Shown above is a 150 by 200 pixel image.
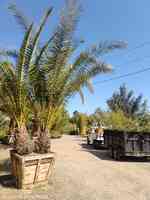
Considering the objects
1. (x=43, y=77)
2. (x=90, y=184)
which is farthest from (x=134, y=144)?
(x=43, y=77)

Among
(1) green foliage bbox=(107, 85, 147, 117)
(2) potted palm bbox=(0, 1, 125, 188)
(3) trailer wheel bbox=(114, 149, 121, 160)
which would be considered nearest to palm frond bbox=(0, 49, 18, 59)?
(2) potted palm bbox=(0, 1, 125, 188)

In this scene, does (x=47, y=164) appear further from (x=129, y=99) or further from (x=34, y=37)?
(x=129, y=99)

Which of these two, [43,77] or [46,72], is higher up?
[46,72]

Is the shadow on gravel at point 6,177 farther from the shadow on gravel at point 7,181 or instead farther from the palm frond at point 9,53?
the palm frond at point 9,53

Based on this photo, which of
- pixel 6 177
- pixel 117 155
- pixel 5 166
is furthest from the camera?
pixel 117 155

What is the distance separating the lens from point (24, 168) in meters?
5.04

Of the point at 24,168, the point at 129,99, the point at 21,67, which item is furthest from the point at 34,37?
the point at 129,99

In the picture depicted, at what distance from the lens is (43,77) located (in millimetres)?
6098

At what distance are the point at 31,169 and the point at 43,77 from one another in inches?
103

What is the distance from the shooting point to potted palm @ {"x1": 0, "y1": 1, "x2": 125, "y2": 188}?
5.60 meters

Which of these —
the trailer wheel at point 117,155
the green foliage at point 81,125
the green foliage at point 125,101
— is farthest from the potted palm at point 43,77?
the green foliage at point 125,101

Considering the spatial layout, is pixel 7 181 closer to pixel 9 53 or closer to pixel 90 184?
pixel 90 184

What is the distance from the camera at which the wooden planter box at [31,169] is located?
505cm

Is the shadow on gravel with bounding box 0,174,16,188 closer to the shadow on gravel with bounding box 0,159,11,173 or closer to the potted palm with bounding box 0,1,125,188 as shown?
the potted palm with bounding box 0,1,125,188
